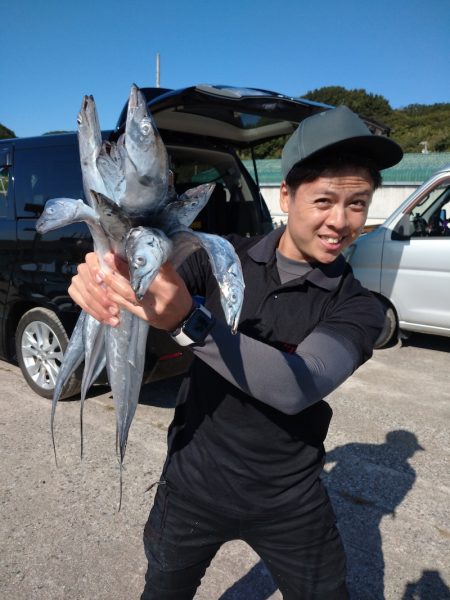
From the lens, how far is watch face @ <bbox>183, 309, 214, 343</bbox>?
41.6 inches

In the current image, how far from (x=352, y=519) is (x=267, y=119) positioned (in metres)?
3.38

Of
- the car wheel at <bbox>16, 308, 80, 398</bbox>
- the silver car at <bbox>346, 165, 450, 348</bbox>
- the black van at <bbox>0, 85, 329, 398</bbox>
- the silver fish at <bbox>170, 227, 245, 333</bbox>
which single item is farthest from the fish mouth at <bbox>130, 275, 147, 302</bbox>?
the silver car at <bbox>346, 165, 450, 348</bbox>

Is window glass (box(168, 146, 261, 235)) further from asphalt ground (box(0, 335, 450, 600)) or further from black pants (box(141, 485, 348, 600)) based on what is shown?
black pants (box(141, 485, 348, 600))

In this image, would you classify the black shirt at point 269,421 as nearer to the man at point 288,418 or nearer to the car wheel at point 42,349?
the man at point 288,418

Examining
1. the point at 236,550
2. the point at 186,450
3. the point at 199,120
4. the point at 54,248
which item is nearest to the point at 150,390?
the point at 54,248

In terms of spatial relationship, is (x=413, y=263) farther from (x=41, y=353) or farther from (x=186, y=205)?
(x=186, y=205)

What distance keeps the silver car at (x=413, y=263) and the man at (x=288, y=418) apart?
4.25 metres

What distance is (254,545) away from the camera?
1458mm

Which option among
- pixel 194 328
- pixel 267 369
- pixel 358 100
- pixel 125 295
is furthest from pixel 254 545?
pixel 358 100

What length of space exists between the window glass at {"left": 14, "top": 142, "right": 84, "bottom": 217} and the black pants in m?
2.68

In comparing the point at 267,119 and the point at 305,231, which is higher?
the point at 267,119

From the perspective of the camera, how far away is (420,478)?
3209 mm

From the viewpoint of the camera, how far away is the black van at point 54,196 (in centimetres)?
362

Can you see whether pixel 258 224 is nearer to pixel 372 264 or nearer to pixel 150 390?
pixel 372 264
